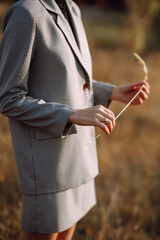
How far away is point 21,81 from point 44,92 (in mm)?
124

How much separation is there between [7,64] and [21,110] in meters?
0.19

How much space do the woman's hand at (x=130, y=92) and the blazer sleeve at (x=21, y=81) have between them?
0.48m

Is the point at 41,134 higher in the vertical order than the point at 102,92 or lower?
higher

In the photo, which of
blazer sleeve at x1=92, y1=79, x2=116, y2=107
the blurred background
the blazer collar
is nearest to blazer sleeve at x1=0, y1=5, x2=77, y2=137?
the blazer collar

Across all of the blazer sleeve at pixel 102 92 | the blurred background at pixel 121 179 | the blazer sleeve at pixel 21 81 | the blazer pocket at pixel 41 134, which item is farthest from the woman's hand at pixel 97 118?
the blurred background at pixel 121 179

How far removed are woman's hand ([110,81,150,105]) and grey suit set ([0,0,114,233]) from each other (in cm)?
22

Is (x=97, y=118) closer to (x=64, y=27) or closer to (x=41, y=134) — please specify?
(x=41, y=134)

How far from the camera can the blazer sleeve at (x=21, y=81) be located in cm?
112

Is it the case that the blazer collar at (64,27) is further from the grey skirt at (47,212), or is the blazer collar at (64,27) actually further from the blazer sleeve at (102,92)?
the grey skirt at (47,212)

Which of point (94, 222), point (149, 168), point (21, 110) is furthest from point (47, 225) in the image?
point (149, 168)

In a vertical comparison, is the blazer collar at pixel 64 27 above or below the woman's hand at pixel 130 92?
above

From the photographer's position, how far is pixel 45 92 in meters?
1.24

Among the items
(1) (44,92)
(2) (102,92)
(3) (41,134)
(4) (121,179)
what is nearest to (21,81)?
(1) (44,92)

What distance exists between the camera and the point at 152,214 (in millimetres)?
2504
